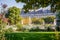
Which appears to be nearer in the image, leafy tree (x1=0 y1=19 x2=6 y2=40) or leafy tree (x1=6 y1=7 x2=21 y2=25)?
leafy tree (x1=0 y1=19 x2=6 y2=40)

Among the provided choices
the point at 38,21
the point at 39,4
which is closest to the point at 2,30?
the point at 39,4

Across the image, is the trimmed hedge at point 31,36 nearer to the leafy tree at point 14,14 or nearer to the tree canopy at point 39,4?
the tree canopy at point 39,4

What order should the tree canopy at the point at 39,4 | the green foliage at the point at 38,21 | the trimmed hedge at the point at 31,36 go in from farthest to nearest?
the green foliage at the point at 38,21 < the trimmed hedge at the point at 31,36 < the tree canopy at the point at 39,4

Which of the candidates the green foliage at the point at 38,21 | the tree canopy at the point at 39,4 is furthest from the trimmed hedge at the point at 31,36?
the green foliage at the point at 38,21

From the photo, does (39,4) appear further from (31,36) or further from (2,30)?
(31,36)

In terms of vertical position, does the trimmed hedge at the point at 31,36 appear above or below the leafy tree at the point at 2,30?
below

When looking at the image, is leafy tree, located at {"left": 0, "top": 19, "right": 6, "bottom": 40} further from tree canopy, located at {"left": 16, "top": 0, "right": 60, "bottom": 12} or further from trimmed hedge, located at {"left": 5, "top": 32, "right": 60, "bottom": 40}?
trimmed hedge, located at {"left": 5, "top": 32, "right": 60, "bottom": 40}

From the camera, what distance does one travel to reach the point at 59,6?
1623 cm

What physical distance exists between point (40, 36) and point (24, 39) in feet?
8.12

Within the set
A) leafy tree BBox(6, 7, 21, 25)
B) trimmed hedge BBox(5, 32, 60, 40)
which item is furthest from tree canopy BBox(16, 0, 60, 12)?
leafy tree BBox(6, 7, 21, 25)

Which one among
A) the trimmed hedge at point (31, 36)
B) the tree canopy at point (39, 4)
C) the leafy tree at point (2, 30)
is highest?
the tree canopy at point (39, 4)

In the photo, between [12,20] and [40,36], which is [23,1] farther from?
[12,20]

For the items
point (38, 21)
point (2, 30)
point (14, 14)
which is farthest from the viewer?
point (38, 21)

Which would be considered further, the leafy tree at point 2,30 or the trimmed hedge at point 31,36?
the trimmed hedge at point 31,36
